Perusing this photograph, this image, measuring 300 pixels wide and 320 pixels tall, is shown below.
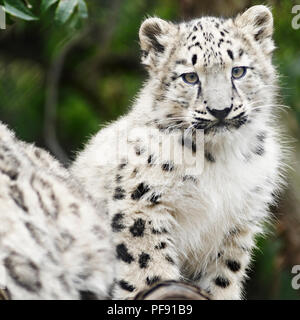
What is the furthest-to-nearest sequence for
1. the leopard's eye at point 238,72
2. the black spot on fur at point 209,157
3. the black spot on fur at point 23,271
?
the black spot on fur at point 209,157, the leopard's eye at point 238,72, the black spot on fur at point 23,271

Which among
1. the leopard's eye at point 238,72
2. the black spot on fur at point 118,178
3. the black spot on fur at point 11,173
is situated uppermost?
the leopard's eye at point 238,72

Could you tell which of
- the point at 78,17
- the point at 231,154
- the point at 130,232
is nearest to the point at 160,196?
the point at 130,232

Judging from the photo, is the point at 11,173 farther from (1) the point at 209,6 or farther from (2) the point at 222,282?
(1) the point at 209,6

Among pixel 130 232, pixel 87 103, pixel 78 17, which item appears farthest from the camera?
pixel 87 103

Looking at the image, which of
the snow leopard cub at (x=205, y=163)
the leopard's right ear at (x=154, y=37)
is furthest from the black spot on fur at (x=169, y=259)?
the leopard's right ear at (x=154, y=37)

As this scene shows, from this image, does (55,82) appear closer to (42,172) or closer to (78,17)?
(78,17)

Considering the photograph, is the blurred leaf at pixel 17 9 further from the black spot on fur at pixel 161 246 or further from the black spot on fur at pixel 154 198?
the black spot on fur at pixel 161 246

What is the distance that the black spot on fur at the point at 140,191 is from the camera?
21.0 feet

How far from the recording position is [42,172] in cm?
506

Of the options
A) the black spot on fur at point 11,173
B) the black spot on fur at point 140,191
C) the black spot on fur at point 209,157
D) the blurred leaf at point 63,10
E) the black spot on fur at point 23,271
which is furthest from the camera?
the black spot on fur at point 209,157

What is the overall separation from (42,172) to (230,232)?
98.6 inches

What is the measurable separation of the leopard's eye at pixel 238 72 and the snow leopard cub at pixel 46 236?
204 centimetres

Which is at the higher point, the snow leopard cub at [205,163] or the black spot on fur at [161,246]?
the snow leopard cub at [205,163]

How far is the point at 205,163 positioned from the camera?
261 inches
